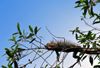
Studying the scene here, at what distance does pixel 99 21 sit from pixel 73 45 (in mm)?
926

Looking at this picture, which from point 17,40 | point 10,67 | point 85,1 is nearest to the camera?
point 10,67

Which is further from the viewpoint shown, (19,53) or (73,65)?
(73,65)

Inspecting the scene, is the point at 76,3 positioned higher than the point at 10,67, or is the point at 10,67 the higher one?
the point at 76,3

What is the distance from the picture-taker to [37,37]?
109 cm

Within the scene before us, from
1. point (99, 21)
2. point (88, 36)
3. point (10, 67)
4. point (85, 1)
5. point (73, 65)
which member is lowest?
point (73, 65)

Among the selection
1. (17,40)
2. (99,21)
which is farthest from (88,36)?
(17,40)

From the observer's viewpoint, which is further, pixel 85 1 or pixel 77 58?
pixel 85 1

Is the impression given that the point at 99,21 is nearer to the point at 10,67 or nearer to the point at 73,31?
the point at 73,31

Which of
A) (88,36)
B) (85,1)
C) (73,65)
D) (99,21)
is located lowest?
(73,65)

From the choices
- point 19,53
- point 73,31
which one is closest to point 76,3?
point 73,31

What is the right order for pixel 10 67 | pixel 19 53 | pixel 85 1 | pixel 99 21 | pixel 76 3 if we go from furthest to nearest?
pixel 99 21
pixel 76 3
pixel 85 1
pixel 19 53
pixel 10 67

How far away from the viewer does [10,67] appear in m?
0.85

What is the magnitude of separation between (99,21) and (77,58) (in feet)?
3.02

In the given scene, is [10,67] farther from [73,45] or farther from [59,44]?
[73,45]
